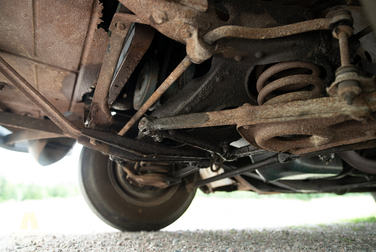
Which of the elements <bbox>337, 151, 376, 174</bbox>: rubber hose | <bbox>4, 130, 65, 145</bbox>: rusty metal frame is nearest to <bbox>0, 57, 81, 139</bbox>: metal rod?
<bbox>4, 130, 65, 145</bbox>: rusty metal frame

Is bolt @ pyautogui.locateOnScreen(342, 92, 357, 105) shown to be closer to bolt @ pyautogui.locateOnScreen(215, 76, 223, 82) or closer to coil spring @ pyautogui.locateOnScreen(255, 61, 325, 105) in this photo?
coil spring @ pyautogui.locateOnScreen(255, 61, 325, 105)

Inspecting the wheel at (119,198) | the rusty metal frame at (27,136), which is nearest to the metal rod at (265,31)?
the rusty metal frame at (27,136)

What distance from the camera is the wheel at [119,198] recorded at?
229cm

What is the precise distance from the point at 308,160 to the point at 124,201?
1.63m

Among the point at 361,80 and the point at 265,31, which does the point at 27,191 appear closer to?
the point at 265,31

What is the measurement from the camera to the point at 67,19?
1.21m

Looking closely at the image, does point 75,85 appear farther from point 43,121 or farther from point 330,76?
point 330,76

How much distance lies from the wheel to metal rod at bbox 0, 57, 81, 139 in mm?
1040

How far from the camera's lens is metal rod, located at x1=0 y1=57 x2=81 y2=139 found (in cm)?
122

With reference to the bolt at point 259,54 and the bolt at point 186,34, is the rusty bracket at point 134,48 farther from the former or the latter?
the bolt at point 259,54

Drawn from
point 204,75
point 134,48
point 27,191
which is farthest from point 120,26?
point 27,191

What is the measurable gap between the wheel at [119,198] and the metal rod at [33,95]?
1.04 metres

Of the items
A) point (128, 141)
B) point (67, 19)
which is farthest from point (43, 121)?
point (67, 19)

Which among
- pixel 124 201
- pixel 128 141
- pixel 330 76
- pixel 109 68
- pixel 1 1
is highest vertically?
pixel 1 1
